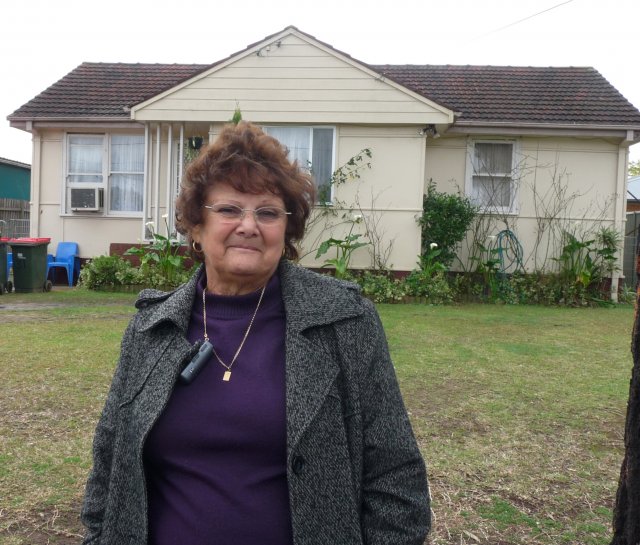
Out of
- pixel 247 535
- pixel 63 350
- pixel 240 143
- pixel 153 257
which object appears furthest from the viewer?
pixel 153 257

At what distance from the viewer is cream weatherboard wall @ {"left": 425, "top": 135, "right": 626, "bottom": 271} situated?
45.2 feet

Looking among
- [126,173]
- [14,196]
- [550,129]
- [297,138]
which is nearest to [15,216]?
[14,196]

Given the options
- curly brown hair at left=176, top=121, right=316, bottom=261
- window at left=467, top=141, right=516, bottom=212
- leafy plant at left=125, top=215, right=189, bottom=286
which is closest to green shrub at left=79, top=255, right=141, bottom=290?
leafy plant at left=125, top=215, right=189, bottom=286

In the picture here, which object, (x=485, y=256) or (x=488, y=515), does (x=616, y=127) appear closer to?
(x=485, y=256)

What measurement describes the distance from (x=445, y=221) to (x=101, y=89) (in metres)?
8.45

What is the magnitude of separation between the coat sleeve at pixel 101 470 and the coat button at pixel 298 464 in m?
0.64

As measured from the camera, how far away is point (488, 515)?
3441 millimetres

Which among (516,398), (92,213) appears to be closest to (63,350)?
(516,398)

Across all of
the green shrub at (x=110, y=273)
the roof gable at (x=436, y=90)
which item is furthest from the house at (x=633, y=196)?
the green shrub at (x=110, y=273)

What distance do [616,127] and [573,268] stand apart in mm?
2925

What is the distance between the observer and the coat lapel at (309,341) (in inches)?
74.2

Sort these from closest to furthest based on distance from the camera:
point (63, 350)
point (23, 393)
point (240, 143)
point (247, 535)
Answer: point (247, 535)
point (240, 143)
point (23, 393)
point (63, 350)

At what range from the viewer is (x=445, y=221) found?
13.0 meters

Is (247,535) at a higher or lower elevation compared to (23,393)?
higher
